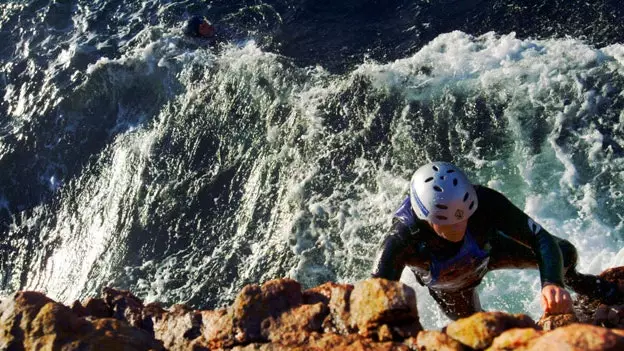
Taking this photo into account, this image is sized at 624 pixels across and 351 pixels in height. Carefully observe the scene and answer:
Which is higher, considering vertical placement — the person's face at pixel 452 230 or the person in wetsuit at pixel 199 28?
the person in wetsuit at pixel 199 28

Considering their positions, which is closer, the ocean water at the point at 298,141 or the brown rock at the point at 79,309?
the brown rock at the point at 79,309

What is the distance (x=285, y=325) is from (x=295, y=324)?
A: 7cm

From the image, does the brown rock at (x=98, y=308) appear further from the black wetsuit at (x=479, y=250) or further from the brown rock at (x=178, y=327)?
the black wetsuit at (x=479, y=250)

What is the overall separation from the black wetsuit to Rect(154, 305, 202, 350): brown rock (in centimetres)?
139

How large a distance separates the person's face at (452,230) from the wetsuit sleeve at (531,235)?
292 millimetres

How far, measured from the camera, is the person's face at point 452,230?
4641mm

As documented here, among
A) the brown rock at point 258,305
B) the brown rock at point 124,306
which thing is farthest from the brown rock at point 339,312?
the brown rock at point 124,306

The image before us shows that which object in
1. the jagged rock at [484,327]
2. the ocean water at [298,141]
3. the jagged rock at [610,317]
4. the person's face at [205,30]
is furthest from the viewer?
the person's face at [205,30]

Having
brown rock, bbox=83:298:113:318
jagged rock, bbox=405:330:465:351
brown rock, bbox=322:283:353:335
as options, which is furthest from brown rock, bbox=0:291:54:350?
jagged rock, bbox=405:330:465:351

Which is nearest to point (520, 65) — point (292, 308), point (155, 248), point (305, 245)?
point (305, 245)

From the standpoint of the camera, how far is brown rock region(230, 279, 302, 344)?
13.2 ft

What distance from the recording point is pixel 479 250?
4.88 meters

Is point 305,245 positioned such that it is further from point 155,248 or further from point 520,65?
point 520,65

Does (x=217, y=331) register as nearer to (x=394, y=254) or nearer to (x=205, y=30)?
(x=394, y=254)
